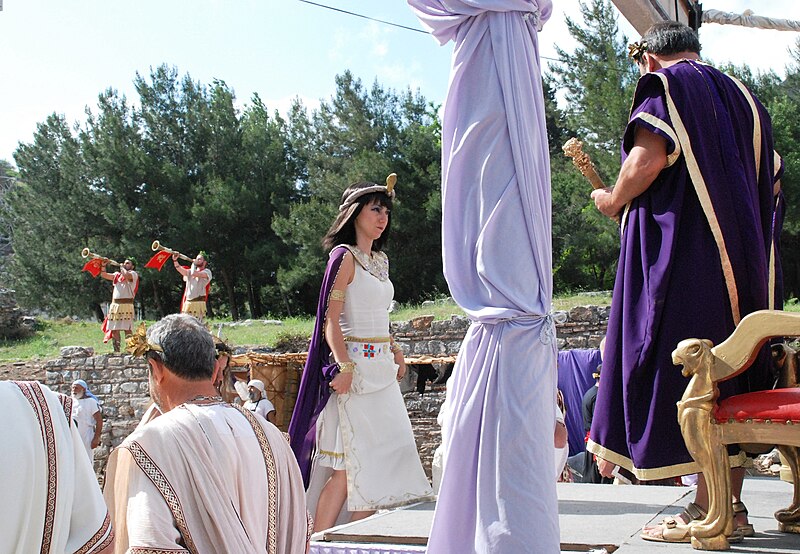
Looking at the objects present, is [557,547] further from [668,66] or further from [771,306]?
[668,66]

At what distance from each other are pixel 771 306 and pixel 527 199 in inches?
43.0

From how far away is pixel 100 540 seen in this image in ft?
5.66

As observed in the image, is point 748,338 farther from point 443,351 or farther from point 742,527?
point 443,351

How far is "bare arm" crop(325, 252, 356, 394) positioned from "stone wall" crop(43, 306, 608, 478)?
6654 mm

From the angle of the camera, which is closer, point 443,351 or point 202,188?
point 443,351

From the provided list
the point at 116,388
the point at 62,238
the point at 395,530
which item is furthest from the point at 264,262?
the point at 395,530

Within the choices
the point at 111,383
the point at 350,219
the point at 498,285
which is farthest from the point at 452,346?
the point at 498,285

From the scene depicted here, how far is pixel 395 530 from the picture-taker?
11.3 ft

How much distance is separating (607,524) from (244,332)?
66.6 ft

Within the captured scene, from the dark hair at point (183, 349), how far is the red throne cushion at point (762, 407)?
1544 mm

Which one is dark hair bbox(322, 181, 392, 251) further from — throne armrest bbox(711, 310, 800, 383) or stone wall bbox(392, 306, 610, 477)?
stone wall bbox(392, 306, 610, 477)

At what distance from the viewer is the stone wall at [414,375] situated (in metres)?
14.6

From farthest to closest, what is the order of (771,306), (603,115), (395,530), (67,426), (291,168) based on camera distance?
(291,168) → (603,115) → (395,530) → (771,306) → (67,426)

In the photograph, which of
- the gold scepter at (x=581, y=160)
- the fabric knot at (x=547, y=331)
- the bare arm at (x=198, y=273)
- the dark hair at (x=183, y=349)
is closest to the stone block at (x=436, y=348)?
the bare arm at (x=198, y=273)
